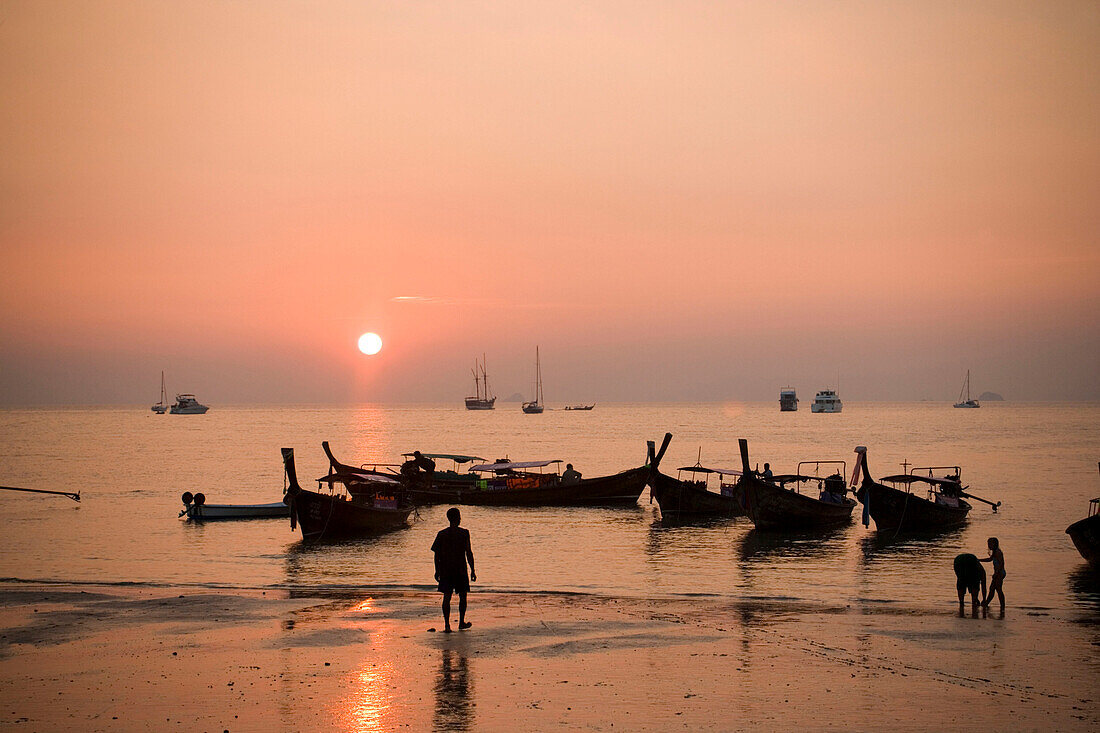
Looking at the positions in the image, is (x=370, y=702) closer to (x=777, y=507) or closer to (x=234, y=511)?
(x=777, y=507)

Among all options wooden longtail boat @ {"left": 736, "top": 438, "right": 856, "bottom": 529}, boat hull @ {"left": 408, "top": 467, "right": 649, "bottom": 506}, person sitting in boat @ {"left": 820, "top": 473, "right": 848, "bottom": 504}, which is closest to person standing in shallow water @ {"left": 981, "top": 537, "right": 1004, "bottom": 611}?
wooden longtail boat @ {"left": 736, "top": 438, "right": 856, "bottom": 529}

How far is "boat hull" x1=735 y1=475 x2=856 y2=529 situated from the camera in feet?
115

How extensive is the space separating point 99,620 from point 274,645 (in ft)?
14.5

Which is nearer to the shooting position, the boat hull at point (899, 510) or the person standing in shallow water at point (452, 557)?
the person standing in shallow water at point (452, 557)

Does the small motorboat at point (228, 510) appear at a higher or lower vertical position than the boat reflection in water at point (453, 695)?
lower

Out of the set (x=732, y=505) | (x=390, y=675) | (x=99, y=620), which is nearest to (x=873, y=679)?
→ (x=390, y=675)

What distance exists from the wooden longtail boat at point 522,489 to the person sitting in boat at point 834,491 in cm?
960

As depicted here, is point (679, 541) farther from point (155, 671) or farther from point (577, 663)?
point (155, 671)

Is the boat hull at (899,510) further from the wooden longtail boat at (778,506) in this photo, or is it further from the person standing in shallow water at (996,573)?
the person standing in shallow water at (996,573)

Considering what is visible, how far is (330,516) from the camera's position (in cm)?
3288

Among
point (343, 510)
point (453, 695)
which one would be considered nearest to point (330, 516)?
point (343, 510)

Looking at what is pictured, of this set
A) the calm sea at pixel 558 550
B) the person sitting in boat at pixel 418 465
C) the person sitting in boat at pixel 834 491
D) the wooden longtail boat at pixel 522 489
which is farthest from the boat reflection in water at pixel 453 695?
the person sitting in boat at pixel 418 465

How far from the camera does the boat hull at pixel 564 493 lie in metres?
46.7

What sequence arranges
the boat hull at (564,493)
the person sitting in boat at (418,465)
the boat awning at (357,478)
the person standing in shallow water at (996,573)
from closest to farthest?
the person standing in shallow water at (996,573)
the boat awning at (357,478)
the boat hull at (564,493)
the person sitting in boat at (418,465)
